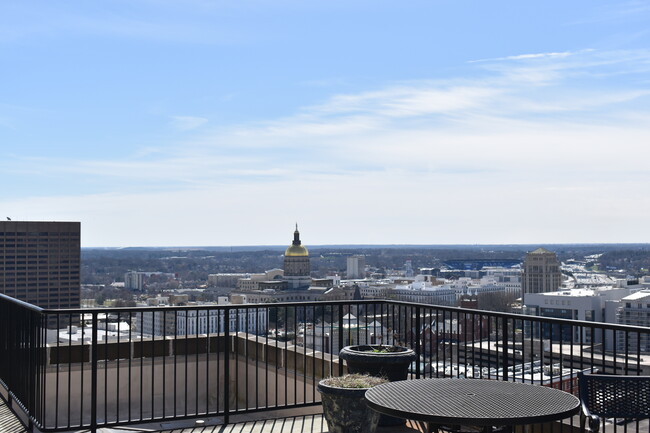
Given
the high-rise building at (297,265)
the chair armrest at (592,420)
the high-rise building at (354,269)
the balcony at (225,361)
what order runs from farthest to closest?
the high-rise building at (354,269) → the high-rise building at (297,265) → the balcony at (225,361) → the chair armrest at (592,420)

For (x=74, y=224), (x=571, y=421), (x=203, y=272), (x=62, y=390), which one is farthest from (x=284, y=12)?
(x=203, y=272)

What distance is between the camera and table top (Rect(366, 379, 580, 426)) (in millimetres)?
3391

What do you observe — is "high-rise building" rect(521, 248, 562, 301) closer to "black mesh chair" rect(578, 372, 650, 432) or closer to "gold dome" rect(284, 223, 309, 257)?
"gold dome" rect(284, 223, 309, 257)

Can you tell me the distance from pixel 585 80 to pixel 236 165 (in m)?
62.3

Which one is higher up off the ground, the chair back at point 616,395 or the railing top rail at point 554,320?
the railing top rail at point 554,320

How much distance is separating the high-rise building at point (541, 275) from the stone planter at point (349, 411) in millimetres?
135712

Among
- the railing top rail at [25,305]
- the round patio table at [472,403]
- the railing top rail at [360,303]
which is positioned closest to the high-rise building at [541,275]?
the railing top rail at [360,303]

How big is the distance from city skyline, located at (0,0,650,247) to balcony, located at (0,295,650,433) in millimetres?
9051

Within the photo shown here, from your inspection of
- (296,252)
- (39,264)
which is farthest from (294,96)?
(296,252)

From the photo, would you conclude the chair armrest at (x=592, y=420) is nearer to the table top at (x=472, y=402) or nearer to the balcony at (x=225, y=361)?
the table top at (x=472, y=402)

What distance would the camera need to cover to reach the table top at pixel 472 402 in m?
3.39

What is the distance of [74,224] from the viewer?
205ft

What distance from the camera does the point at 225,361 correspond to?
20.1ft

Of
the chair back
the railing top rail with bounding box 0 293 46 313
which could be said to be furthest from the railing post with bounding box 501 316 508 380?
the railing top rail with bounding box 0 293 46 313
